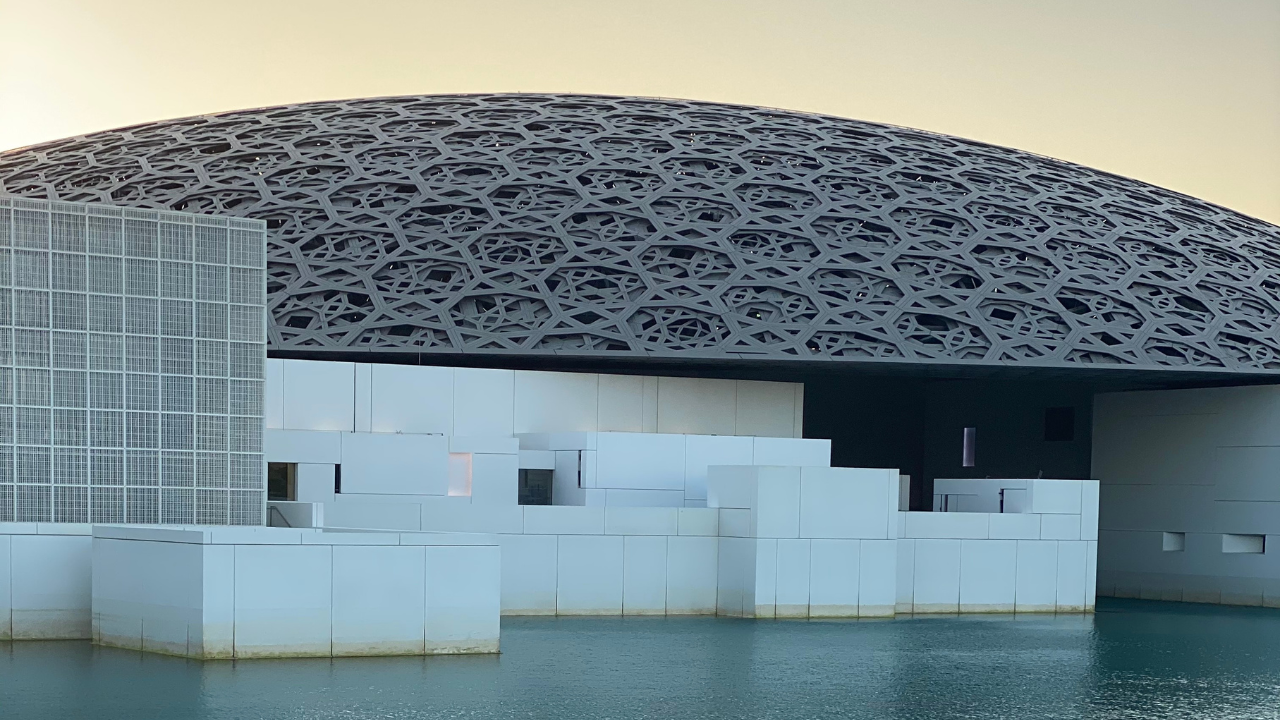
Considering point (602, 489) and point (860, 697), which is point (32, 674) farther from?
point (602, 489)

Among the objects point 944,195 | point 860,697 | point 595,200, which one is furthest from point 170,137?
point 860,697

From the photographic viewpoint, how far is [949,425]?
147 ft

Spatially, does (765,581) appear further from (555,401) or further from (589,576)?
(555,401)

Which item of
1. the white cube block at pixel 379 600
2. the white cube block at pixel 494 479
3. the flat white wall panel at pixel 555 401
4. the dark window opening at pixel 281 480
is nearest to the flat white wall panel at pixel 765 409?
the flat white wall panel at pixel 555 401

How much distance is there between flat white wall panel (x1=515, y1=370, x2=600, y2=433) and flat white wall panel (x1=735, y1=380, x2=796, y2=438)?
2.98 meters

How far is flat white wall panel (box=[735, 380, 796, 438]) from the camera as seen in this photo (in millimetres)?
32281

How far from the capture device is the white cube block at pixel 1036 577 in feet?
98.6

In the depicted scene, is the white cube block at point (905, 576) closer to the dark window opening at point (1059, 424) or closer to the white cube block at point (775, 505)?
the white cube block at point (775, 505)

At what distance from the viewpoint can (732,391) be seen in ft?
105

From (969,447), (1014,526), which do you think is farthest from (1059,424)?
(1014,526)

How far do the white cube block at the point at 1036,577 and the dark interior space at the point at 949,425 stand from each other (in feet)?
26.2

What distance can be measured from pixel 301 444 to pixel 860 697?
1375cm

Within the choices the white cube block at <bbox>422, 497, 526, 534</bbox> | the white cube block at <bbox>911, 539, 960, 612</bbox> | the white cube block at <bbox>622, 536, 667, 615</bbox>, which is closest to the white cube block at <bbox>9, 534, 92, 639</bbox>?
the white cube block at <bbox>422, 497, 526, 534</bbox>

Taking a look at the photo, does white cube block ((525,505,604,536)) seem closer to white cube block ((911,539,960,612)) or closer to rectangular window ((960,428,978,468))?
white cube block ((911,539,960,612))
